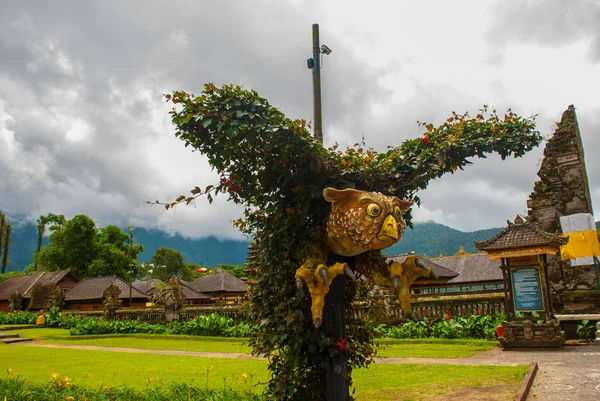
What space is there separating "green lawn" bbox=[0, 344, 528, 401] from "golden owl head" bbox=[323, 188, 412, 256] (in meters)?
3.74

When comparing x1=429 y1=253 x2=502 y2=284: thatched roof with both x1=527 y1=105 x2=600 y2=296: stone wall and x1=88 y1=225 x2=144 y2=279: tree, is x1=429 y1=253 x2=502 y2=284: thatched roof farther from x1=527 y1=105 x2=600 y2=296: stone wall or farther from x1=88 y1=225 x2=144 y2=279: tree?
x1=88 y1=225 x2=144 y2=279: tree

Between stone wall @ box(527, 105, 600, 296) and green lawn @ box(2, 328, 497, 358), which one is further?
stone wall @ box(527, 105, 600, 296)

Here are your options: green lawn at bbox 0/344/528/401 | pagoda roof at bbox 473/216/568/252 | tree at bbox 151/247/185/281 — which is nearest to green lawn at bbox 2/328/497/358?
green lawn at bbox 0/344/528/401

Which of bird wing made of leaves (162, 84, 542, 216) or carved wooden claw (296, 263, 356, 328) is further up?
bird wing made of leaves (162, 84, 542, 216)

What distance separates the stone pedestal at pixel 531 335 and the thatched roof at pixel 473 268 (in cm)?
1507

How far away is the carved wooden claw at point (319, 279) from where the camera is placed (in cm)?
322

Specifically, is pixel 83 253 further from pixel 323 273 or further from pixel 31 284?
pixel 323 273

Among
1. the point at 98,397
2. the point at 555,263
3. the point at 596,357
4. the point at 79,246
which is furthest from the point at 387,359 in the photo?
the point at 79,246

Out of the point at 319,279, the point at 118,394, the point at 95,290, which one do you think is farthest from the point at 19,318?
the point at 319,279

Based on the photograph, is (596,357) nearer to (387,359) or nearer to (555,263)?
(387,359)

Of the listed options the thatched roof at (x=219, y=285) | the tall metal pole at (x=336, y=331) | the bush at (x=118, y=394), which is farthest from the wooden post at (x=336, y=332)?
the thatched roof at (x=219, y=285)

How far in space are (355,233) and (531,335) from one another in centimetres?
1018

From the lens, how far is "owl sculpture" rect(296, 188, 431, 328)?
3.24 metres

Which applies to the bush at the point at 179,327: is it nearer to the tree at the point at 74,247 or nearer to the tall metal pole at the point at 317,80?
the tall metal pole at the point at 317,80
